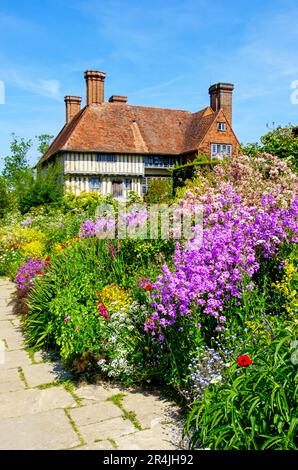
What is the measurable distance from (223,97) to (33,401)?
3093 centimetres

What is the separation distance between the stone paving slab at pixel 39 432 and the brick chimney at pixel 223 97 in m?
30.5

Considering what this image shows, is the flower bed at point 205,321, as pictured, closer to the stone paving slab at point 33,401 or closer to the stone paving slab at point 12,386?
the stone paving slab at point 33,401

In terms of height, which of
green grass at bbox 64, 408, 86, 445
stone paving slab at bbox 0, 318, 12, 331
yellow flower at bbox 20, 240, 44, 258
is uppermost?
yellow flower at bbox 20, 240, 44, 258

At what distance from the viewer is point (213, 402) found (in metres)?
2.72

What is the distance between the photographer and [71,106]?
1339 inches

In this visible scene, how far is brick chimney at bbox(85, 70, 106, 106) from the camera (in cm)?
3041

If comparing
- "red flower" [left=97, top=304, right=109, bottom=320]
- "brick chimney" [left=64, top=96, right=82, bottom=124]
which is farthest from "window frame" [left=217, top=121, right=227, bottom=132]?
"red flower" [left=97, top=304, right=109, bottom=320]

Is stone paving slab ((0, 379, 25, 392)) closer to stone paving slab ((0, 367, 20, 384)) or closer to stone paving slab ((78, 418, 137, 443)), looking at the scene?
stone paving slab ((0, 367, 20, 384))

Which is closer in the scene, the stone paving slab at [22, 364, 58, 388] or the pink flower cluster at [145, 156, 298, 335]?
the pink flower cluster at [145, 156, 298, 335]

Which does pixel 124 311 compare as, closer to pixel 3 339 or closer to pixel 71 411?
pixel 71 411

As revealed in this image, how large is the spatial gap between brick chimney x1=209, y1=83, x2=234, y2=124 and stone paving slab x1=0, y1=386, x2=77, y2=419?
98.7 feet

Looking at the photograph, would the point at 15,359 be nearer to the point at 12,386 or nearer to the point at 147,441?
the point at 12,386

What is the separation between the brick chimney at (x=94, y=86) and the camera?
1197 inches

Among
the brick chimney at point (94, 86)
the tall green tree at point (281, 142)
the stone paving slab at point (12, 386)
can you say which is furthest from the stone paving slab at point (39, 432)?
the brick chimney at point (94, 86)
